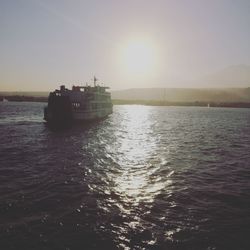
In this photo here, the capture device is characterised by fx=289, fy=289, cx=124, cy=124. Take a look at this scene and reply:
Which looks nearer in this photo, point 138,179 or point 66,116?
point 138,179

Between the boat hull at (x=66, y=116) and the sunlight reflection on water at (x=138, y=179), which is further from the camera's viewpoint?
the boat hull at (x=66, y=116)

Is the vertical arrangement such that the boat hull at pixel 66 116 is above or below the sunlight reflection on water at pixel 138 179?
above

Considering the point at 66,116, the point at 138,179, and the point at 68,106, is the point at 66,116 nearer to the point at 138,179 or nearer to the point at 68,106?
the point at 68,106

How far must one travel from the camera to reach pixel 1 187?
19844 mm

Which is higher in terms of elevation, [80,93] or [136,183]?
[80,93]

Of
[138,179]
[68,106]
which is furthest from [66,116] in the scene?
[138,179]

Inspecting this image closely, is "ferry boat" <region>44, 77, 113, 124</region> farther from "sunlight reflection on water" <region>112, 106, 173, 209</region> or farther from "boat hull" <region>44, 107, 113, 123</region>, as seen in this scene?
"sunlight reflection on water" <region>112, 106, 173, 209</region>

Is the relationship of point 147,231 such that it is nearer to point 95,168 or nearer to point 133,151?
point 95,168

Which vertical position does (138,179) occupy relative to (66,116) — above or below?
below

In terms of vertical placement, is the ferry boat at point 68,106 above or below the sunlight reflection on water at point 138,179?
above

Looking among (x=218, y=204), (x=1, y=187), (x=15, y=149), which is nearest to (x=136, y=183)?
(x=218, y=204)

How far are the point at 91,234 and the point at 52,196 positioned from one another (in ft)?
19.0

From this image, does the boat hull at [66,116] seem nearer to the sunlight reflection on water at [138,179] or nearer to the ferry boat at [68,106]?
the ferry boat at [68,106]

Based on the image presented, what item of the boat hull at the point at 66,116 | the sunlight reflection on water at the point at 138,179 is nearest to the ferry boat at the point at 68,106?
the boat hull at the point at 66,116
